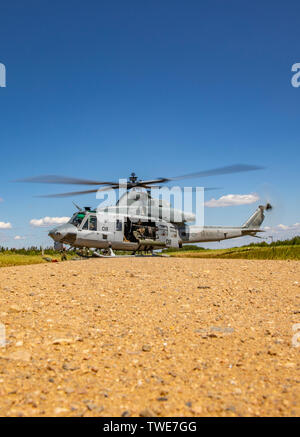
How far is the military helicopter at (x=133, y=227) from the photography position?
16016 mm

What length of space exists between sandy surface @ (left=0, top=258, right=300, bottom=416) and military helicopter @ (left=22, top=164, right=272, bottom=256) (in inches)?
340

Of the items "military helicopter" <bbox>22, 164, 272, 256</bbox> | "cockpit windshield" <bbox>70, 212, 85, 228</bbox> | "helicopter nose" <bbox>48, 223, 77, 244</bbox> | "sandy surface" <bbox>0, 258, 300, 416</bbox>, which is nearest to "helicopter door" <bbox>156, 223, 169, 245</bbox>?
"military helicopter" <bbox>22, 164, 272, 256</bbox>

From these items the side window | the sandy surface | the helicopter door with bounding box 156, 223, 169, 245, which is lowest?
the sandy surface

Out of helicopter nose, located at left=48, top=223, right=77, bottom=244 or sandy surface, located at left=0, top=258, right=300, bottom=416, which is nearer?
sandy surface, located at left=0, top=258, right=300, bottom=416

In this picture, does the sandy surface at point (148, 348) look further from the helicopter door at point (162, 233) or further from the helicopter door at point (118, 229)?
the helicopter door at point (162, 233)

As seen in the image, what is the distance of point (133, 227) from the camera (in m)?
17.6

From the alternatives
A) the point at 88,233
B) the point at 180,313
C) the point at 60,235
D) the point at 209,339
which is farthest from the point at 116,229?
the point at 209,339

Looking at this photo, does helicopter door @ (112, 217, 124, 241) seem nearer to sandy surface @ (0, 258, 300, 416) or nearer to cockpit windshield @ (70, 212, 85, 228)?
cockpit windshield @ (70, 212, 85, 228)

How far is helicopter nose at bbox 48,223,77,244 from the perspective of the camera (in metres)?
15.6

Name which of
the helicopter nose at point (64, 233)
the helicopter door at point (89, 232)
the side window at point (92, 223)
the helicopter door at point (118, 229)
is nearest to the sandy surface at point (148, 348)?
the helicopter nose at point (64, 233)

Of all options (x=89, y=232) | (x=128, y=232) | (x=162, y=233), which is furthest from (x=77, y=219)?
(x=162, y=233)

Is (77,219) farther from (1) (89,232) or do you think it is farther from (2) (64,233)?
(2) (64,233)
